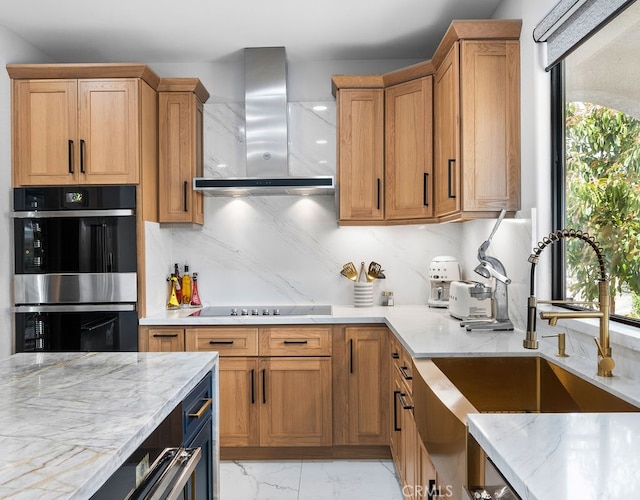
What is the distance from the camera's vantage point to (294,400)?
3236mm

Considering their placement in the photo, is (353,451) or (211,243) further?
(211,243)

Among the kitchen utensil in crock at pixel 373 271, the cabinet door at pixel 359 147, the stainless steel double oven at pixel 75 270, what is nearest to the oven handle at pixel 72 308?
the stainless steel double oven at pixel 75 270

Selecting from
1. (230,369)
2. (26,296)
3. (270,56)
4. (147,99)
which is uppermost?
(270,56)

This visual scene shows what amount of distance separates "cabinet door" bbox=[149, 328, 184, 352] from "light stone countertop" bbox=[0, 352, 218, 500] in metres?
1.23

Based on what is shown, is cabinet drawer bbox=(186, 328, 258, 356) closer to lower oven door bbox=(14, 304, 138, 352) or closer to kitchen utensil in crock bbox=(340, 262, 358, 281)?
lower oven door bbox=(14, 304, 138, 352)

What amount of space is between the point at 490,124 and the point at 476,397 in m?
1.43

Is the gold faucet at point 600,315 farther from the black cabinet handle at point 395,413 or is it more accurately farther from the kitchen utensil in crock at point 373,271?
the kitchen utensil in crock at point 373,271

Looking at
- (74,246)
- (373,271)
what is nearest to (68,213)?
(74,246)

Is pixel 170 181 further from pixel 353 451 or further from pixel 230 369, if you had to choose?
pixel 353 451

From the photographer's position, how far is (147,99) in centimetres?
338

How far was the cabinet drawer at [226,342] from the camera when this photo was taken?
10.6 ft

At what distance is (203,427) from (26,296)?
194cm

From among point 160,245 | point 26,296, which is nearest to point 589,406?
point 160,245

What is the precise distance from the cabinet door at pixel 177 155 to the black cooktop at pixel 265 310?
0.67 meters
